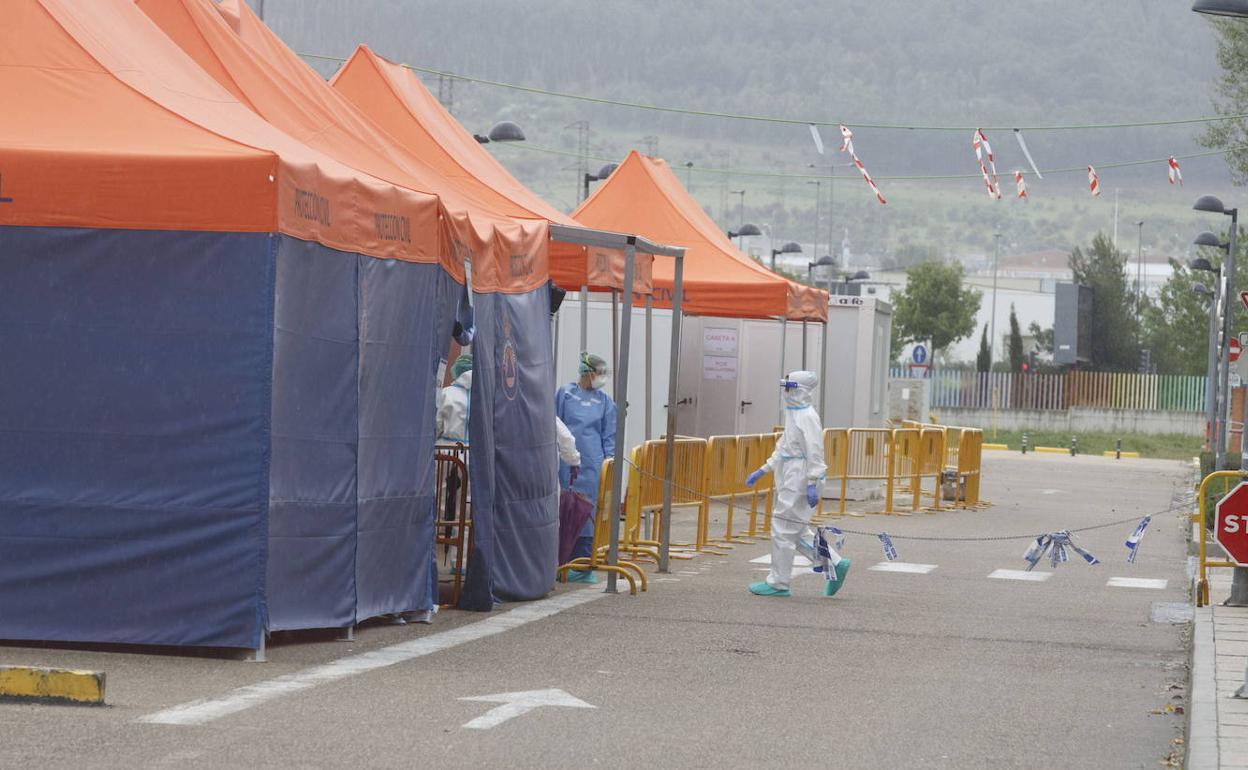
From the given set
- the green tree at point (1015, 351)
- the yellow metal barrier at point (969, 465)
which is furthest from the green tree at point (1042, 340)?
the yellow metal barrier at point (969, 465)

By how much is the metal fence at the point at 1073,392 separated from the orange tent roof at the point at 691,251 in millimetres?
35916

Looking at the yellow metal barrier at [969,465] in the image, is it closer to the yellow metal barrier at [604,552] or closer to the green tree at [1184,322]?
the yellow metal barrier at [604,552]

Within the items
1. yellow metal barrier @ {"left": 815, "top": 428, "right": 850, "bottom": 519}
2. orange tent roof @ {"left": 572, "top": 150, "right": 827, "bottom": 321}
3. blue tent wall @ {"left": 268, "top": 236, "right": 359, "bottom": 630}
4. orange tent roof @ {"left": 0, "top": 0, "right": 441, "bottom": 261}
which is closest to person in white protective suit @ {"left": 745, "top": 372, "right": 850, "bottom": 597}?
orange tent roof @ {"left": 0, "top": 0, "right": 441, "bottom": 261}

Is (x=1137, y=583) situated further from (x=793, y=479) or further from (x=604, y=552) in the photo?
(x=604, y=552)

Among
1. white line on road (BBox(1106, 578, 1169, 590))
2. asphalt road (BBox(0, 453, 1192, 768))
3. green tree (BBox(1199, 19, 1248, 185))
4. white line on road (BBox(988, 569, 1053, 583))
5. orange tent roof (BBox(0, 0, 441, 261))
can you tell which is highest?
green tree (BBox(1199, 19, 1248, 185))

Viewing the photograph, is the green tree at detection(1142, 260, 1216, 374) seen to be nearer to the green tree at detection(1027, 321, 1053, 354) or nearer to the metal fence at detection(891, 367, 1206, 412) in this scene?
the metal fence at detection(891, 367, 1206, 412)

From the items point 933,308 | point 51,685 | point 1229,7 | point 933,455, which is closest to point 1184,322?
point 933,308

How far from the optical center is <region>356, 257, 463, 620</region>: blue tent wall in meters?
11.3

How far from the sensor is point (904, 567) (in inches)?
718

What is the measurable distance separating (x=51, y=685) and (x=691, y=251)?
17.4 metres

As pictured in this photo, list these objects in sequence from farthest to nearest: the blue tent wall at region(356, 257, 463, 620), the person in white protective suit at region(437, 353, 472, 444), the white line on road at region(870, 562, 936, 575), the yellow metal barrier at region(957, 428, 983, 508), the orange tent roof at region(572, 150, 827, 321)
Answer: the yellow metal barrier at region(957, 428, 983, 508)
the orange tent roof at region(572, 150, 827, 321)
the white line on road at region(870, 562, 936, 575)
the person in white protective suit at region(437, 353, 472, 444)
the blue tent wall at region(356, 257, 463, 620)

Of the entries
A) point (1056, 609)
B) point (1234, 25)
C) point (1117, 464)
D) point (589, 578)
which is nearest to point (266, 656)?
point (589, 578)

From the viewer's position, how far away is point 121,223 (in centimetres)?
1006

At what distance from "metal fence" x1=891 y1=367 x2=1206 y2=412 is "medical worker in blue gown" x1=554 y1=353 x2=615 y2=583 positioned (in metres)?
45.7
